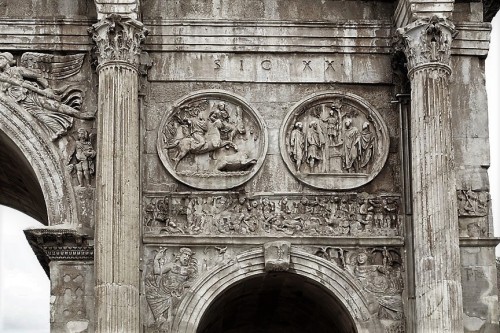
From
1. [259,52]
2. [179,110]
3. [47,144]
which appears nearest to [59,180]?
[47,144]

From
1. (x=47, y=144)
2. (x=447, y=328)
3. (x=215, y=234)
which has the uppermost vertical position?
(x=47, y=144)

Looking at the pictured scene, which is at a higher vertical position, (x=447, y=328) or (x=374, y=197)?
(x=374, y=197)

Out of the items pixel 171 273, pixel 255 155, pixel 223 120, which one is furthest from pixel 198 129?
pixel 171 273

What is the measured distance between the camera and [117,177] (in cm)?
2125

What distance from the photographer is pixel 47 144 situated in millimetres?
22297

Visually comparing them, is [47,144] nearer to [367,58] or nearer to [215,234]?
[215,234]

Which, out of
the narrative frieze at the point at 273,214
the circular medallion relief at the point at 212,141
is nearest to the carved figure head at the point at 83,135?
the circular medallion relief at the point at 212,141

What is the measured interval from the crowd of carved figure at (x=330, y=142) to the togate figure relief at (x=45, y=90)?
3.26 meters

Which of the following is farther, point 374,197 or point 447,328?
point 374,197

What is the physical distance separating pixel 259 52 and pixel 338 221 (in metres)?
2.96

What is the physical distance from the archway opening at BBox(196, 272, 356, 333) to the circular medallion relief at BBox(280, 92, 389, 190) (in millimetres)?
1689

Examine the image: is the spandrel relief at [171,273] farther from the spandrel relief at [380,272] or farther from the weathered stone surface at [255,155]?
the spandrel relief at [380,272]

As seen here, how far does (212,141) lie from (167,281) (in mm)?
2298

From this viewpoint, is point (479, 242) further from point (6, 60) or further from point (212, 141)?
point (6, 60)
